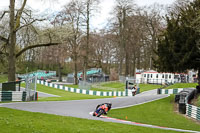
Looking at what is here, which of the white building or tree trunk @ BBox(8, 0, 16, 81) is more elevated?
tree trunk @ BBox(8, 0, 16, 81)

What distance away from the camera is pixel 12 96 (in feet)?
73.0

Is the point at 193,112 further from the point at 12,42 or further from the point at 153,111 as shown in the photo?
the point at 12,42

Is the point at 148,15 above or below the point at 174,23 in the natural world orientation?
above

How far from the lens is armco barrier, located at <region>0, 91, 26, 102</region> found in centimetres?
2177

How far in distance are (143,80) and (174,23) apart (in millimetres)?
29398

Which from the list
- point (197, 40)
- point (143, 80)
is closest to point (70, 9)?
point (143, 80)

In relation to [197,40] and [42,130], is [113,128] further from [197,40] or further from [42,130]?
[197,40]

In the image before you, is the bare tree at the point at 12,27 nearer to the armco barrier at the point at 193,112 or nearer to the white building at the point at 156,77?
the armco barrier at the point at 193,112

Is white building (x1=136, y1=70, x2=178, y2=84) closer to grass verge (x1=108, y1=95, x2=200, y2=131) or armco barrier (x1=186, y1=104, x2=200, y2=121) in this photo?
grass verge (x1=108, y1=95, x2=200, y2=131)

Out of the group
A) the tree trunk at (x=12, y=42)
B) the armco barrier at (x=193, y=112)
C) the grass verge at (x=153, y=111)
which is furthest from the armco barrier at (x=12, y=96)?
the armco barrier at (x=193, y=112)

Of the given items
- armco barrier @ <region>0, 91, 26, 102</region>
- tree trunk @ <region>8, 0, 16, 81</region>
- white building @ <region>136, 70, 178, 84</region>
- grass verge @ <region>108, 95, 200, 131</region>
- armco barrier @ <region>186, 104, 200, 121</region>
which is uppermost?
tree trunk @ <region>8, 0, 16, 81</region>

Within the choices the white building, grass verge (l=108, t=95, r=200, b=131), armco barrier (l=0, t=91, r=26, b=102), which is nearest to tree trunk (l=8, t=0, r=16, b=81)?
armco barrier (l=0, t=91, r=26, b=102)

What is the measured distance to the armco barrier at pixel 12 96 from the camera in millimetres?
21766

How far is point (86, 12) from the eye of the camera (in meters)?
→ 49.7
